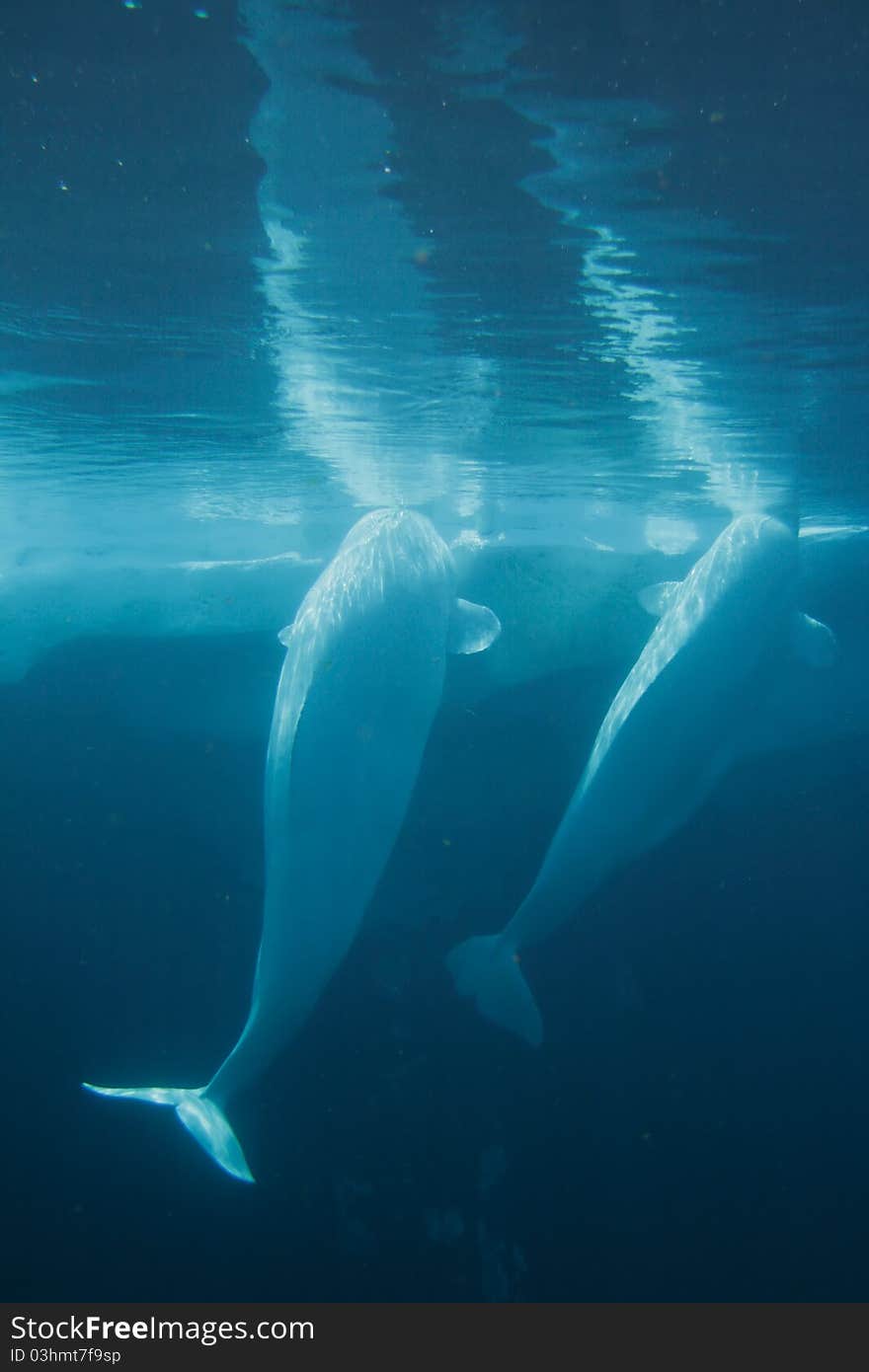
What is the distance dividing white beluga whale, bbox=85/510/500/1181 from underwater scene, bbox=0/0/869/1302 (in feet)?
0.12

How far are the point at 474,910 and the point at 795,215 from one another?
7.07 m

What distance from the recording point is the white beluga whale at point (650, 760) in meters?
7.25

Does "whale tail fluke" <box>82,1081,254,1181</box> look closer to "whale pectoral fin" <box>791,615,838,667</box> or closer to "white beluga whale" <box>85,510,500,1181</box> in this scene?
"white beluga whale" <box>85,510,500,1181</box>

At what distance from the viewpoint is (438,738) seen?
8.97 metres

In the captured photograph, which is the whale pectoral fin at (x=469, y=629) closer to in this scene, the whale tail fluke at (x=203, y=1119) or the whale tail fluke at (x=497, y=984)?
the whale tail fluke at (x=497, y=984)

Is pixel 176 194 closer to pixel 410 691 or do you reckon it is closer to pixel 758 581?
pixel 410 691

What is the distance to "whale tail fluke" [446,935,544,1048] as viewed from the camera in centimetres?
751

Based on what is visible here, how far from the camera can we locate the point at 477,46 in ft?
15.0

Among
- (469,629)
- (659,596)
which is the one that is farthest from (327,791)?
(659,596)

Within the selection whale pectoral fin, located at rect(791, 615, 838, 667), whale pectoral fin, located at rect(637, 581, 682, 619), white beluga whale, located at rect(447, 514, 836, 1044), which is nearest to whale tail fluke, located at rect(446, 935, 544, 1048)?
white beluga whale, located at rect(447, 514, 836, 1044)

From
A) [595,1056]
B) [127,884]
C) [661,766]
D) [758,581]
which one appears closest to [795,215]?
[758,581]

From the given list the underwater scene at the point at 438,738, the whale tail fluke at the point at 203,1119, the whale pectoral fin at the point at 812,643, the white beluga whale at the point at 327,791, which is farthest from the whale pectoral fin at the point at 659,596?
the whale tail fluke at the point at 203,1119

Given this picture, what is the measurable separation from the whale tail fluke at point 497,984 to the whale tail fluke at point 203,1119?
233cm

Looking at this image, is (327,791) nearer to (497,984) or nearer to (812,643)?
(497,984)
